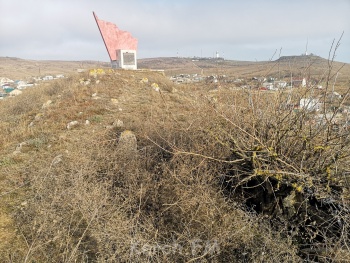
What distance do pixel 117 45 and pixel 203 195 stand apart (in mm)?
16271

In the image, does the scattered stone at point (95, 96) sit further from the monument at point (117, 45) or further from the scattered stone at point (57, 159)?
the monument at point (117, 45)

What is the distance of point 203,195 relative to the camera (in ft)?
9.57

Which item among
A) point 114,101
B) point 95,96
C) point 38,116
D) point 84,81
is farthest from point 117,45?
point 38,116

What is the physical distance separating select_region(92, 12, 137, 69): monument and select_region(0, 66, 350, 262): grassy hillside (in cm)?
A: 1294

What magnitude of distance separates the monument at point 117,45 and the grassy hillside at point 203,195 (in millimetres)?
12943

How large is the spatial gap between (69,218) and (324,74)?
3.64m

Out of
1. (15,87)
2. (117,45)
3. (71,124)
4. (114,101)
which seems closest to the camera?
(71,124)

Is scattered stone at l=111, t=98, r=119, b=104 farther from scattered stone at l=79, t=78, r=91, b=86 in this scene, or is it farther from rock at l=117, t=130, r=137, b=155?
rock at l=117, t=130, r=137, b=155

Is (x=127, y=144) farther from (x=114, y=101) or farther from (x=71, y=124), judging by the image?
(x=114, y=101)

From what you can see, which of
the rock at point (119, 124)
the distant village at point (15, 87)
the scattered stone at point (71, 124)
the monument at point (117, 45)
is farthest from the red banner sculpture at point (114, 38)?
the rock at point (119, 124)

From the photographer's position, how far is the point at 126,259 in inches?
93.7

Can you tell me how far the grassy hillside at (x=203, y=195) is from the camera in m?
2.46

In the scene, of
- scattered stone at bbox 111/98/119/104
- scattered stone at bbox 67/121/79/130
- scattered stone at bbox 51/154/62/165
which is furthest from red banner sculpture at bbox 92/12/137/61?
scattered stone at bbox 51/154/62/165

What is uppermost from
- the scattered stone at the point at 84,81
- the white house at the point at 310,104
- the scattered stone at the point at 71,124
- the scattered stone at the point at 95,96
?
the white house at the point at 310,104
